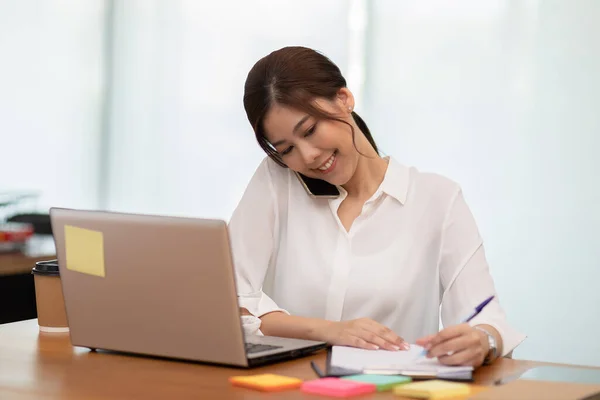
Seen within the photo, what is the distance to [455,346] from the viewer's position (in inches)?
60.8

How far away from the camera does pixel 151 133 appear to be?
530cm

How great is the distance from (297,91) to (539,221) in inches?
91.3

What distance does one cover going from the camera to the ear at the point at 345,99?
6.77 feet

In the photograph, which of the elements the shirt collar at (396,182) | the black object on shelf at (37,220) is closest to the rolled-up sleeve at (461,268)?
the shirt collar at (396,182)

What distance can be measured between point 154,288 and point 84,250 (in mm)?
178

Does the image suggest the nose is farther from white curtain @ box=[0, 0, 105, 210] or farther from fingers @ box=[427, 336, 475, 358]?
white curtain @ box=[0, 0, 105, 210]

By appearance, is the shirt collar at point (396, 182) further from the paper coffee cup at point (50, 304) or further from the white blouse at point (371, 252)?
the paper coffee cup at point (50, 304)

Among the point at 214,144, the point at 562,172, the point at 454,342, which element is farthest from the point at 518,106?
the point at 454,342

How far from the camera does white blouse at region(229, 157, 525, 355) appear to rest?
209 centimetres

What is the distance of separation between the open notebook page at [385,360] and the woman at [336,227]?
26 centimetres

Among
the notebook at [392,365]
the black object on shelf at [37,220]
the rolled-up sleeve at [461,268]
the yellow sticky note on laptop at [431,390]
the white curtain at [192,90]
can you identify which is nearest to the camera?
the yellow sticky note on laptop at [431,390]

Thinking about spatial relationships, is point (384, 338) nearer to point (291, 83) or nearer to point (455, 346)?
point (455, 346)

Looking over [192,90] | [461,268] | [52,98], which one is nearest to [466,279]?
[461,268]

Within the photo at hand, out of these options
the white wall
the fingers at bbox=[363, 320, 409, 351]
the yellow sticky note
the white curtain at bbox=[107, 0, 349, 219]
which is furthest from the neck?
the white curtain at bbox=[107, 0, 349, 219]
